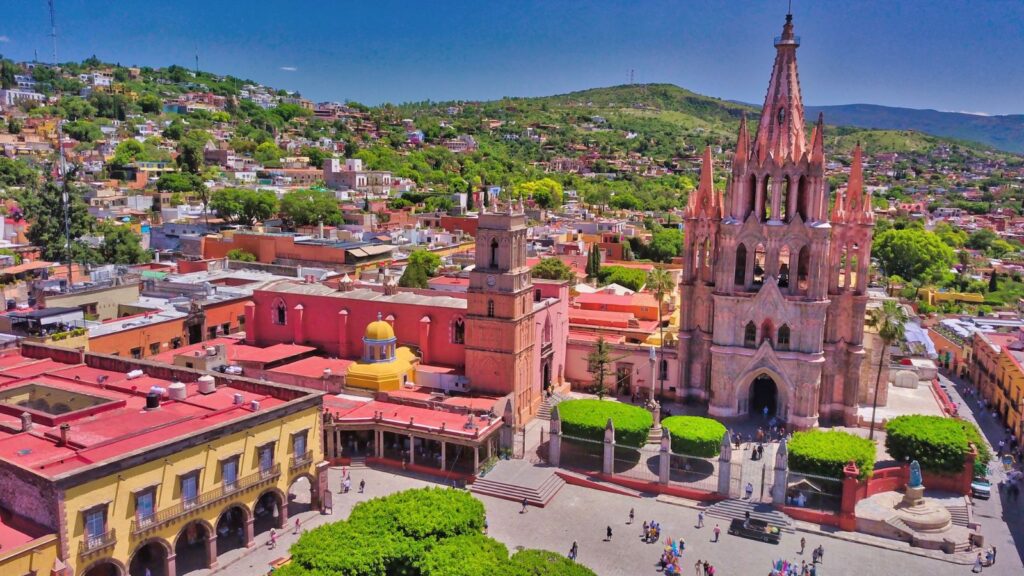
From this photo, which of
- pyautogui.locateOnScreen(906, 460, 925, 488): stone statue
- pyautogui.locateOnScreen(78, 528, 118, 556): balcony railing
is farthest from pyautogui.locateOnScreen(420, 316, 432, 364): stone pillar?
pyautogui.locateOnScreen(906, 460, 925, 488): stone statue

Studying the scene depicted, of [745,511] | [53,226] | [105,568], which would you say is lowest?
[745,511]

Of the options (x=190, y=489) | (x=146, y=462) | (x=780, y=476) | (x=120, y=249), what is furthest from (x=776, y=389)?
(x=120, y=249)

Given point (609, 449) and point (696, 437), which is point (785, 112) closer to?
point (696, 437)

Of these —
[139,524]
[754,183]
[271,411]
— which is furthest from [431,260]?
[139,524]

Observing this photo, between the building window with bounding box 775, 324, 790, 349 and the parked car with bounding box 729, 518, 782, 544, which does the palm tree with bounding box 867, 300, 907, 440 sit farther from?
the parked car with bounding box 729, 518, 782, 544

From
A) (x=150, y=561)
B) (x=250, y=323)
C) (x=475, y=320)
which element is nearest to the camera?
(x=150, y=561)
